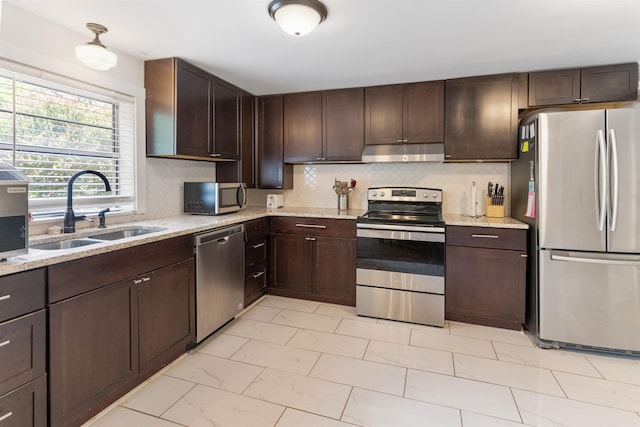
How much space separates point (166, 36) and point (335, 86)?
1.76 meters

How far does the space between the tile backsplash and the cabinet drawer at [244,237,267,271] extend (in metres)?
0.88

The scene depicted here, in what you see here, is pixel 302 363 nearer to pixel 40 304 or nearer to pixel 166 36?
pixel 40 304

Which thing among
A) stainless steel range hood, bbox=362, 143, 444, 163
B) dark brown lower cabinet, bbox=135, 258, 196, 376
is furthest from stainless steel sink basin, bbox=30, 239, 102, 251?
stainless steel range hood, bbox=362, 143, 444, 163

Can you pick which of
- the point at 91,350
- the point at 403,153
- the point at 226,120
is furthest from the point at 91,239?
the point at 403,153

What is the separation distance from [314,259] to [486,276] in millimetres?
1618

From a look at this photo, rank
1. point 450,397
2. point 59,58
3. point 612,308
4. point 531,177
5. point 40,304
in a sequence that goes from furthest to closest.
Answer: point 531,177 < point 612,308 < point 59,58 < point 450,397 < point 40,304

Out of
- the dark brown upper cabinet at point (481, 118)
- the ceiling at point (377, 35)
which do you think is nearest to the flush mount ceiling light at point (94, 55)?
the ceiling at point (377, 35)

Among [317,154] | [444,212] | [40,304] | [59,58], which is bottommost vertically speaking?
[40,304]

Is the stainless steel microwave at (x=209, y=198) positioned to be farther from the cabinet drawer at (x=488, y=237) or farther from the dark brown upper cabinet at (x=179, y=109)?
the cabinet drawer at (x=488, y=237)

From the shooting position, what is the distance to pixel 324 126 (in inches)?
146

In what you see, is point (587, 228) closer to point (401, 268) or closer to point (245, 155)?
point (401, 268)

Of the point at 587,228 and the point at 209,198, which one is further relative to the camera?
the point at 209,198

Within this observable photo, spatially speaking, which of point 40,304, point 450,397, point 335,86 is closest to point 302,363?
point 450,397

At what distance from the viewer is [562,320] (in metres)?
2.53
